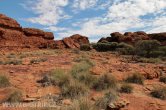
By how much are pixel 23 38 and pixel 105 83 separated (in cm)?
3422

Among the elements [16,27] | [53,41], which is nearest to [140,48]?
[53,41]

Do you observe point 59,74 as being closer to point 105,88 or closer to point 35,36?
point 105,88

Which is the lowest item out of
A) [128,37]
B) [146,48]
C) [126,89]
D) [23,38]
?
[126,89]

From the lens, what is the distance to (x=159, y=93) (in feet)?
26.0

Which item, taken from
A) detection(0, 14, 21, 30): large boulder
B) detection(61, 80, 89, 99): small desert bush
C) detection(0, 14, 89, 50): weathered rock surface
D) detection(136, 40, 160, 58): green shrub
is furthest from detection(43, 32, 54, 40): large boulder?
detection(61, 80, 89, 99): small desert bush

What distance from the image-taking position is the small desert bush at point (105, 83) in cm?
830

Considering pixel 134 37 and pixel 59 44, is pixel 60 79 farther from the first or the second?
pixel 134 37

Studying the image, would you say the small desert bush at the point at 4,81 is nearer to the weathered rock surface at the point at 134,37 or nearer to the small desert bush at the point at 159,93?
the small desert bush at the point at 159,93

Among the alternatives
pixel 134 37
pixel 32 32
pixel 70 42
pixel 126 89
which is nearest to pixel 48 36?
pixel 32 32

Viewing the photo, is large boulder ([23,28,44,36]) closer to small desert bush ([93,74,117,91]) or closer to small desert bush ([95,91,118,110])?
small desert bush ([93,74,117,91])

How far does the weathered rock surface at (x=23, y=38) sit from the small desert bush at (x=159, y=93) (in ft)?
105

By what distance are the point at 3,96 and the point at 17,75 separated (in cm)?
290

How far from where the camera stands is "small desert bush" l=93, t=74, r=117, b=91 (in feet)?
27.2

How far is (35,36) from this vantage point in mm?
43688
